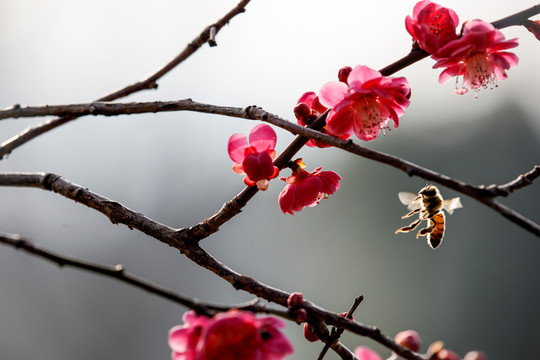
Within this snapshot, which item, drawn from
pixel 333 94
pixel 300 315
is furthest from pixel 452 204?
pixel 300 315

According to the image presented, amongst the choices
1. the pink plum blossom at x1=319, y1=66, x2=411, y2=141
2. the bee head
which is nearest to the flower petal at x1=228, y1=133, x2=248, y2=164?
the pink plum blossom at x1=319, y1=66, x2=411, y2=141

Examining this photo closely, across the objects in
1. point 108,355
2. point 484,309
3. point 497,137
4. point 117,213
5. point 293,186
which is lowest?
point 117,213

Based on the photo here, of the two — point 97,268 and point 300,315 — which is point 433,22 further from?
point 97,268

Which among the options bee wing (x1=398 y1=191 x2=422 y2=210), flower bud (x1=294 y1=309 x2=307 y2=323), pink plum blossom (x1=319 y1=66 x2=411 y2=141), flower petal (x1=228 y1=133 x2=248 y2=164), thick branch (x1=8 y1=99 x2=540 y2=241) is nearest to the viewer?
flower bud (x1=294 y1=309 x2=307 y2=323)

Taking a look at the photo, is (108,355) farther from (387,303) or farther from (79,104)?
(79,104)

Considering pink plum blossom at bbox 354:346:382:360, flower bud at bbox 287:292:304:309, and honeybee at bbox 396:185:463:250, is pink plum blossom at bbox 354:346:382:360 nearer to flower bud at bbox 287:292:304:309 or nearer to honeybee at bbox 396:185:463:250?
flower bud at bbox 287:292:304:309

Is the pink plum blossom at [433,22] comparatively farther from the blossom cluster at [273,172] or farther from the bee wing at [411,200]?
the bee wing at [411,200]

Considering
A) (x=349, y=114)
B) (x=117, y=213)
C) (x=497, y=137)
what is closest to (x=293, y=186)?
(x=349, y=114)
